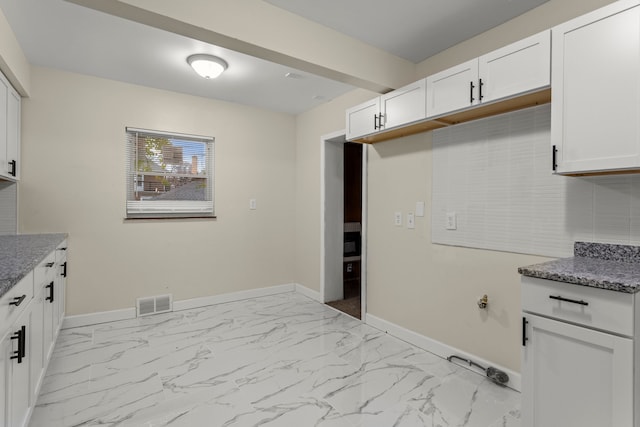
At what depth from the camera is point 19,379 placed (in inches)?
57.9

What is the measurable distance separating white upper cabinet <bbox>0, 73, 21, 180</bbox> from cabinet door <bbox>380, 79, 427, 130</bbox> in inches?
114

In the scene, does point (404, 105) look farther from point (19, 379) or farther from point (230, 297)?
point (230, 297)

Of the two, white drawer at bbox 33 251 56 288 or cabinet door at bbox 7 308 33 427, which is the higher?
white drawer at bbox 33 251 56 288

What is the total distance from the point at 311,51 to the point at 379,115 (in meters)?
0.81

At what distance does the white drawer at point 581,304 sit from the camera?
129 centimetres

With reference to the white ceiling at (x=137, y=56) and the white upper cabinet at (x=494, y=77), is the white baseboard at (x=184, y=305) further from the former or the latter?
the white upper cabinet at (x=494, y=77)

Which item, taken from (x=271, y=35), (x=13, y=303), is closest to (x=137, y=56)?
(x=271, y=35)

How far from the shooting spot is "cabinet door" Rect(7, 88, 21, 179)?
2.66 metres

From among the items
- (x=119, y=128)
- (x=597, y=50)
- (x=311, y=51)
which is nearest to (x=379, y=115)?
(x=311, y=51)

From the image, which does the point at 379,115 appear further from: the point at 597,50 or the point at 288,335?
the point at 288,335

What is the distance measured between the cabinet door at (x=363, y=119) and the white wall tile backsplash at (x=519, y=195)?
0.54m

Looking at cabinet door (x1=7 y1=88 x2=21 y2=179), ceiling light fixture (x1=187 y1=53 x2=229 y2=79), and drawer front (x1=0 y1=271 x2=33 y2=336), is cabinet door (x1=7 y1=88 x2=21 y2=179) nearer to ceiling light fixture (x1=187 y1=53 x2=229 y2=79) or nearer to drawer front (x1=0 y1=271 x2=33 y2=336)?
ceiling light fixture (x1=187 y1=53 x2=229 y2=79)

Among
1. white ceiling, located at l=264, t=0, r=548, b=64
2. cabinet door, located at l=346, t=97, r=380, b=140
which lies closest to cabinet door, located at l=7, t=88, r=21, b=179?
white ceiling, located at l=264, t=0, r=548, b=64

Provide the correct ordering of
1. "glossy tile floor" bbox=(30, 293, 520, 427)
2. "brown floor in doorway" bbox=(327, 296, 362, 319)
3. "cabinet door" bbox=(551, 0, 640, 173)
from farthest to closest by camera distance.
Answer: "brown floor in doorway" bbox=(327, 296, 362, 319), "glossy tile floor" bbox=(30, 293, 520, 427), "cabinet door" bbox=(551, 0, 640, 173)
